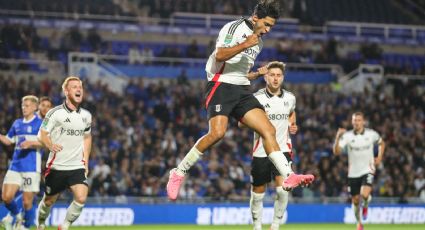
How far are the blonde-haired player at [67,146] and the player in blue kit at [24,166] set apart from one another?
163cm

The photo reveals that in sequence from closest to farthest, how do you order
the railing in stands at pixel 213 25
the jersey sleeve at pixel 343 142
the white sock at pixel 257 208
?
the white sock at pixel 257 208
the jersey sleeve at pixel 343 142
the railing in stands at pixel 213 25

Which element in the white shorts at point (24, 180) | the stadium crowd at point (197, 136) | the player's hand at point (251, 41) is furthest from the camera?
the stadium crowd at point (197, 136)

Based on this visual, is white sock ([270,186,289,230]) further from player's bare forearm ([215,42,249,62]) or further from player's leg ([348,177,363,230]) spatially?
player's leg ([348,177,363,230])

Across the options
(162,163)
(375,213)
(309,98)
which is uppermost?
(309,98)

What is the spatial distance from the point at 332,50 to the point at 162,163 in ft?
35.1

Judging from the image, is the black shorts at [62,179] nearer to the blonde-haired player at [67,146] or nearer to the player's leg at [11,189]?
the blonde-haired player at [67,146]

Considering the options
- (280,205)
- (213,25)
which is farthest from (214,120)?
(213,25)

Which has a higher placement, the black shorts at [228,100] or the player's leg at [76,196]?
the black shorts at [228,100]

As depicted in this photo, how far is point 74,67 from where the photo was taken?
2606 centimetres

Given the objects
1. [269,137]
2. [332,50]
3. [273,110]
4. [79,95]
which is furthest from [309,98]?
[269,137]

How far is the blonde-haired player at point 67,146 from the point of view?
40.7ft

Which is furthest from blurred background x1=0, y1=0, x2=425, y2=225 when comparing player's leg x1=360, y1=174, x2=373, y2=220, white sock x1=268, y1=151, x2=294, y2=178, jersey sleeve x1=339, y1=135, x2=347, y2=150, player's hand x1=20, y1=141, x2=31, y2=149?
white sock x1=268, y1=151, x2=294, y2=178

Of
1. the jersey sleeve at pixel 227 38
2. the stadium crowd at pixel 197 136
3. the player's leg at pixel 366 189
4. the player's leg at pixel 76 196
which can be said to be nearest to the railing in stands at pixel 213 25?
the stadium crowd at pixel 197 136

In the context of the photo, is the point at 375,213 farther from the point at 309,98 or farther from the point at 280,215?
the point at 280,215
